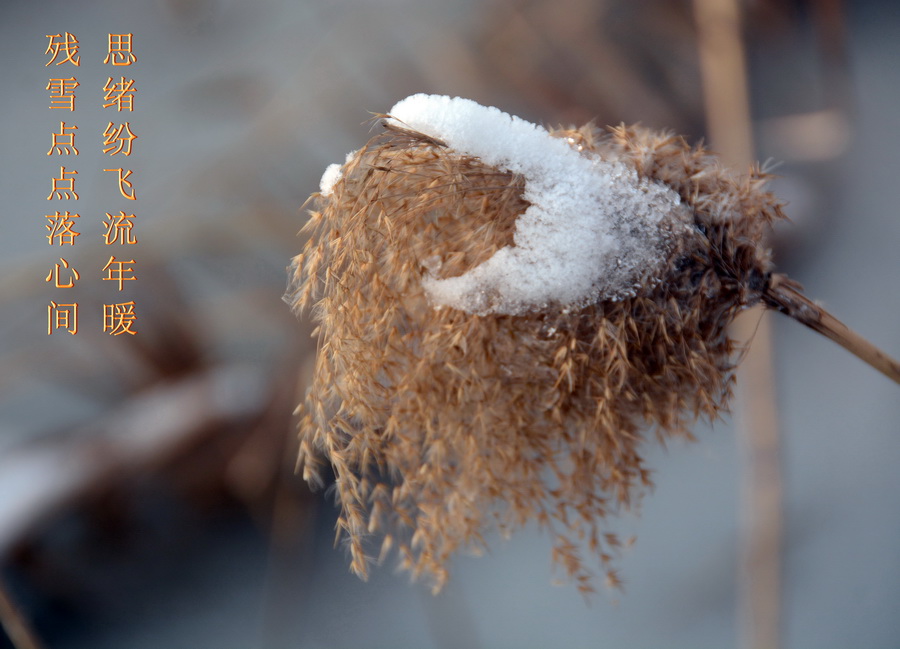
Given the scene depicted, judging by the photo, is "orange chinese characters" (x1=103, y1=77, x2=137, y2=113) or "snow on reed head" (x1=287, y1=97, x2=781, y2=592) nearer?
"snow on reed head" (x1=287, y1=97, x2=781, y2=592)

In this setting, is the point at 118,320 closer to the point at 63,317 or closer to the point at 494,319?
the point at 63,317

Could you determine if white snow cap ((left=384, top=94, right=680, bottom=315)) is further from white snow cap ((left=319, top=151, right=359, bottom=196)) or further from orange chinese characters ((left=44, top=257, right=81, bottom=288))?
orange chinese characters ((left=44, top=257, right=81, bottom=288))

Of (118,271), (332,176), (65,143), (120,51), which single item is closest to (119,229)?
(118,271)

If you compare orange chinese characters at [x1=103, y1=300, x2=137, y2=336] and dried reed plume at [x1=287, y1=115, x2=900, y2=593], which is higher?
orange chinese characters at [x1=103, y1=300, x2=137, y2=336]

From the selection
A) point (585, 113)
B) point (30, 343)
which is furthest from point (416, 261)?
point (30, 343)

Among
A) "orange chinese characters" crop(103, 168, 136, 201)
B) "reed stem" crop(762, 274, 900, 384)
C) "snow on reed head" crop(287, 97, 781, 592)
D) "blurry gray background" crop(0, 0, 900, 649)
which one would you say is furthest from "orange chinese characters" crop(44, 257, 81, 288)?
"reed stem" crop(762, 274, 900, 384)

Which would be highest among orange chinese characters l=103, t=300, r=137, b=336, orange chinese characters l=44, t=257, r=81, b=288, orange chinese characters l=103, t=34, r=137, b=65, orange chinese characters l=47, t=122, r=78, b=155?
orange chinese characters l=103, t=34, r=137, b=65

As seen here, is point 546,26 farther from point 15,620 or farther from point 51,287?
point 15,620
